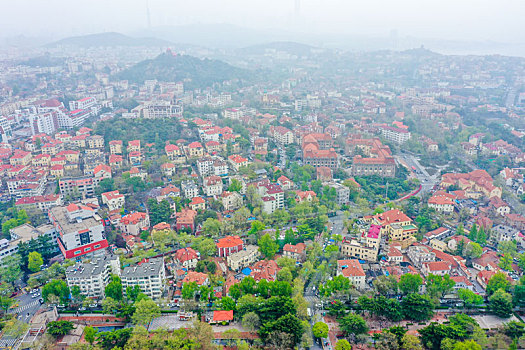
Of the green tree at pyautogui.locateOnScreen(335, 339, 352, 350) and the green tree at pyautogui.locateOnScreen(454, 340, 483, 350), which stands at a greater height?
the green tree at pyautogui.locateOnScreen(454, 340, 483, 350)

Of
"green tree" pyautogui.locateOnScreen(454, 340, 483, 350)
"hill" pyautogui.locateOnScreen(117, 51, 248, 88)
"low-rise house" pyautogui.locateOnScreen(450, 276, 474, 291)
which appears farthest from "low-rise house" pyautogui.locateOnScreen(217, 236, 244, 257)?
"hill" pyautogui.locateOnScreen(117, 51, 248, 88)

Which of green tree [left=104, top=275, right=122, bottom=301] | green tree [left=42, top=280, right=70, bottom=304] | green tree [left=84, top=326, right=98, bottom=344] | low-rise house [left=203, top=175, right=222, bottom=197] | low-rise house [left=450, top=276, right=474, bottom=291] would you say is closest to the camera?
green tree [left=84, top=326, right=98, bottom=344]

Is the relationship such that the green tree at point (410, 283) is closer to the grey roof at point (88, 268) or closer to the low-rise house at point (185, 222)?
the low-rise house at point (185, 222)

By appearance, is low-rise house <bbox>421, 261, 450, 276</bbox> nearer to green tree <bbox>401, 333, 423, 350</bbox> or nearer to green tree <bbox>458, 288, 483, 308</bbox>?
green tree <bbox>458, 288, 483, 308</bbox>

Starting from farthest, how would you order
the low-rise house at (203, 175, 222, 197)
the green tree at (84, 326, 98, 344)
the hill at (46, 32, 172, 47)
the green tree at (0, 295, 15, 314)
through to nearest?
1. the hill at (46, 32, 172, 47)
2. the low-rise house at (203, 175, 222, 197)
3. the green tree at (0, 295, 15, 314)
4. the green tree at (84, 326, 98, 344)

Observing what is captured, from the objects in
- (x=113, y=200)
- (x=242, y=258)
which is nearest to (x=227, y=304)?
(x=242, y=258)

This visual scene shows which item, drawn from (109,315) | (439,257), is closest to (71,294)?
(109,315)
